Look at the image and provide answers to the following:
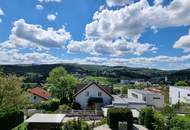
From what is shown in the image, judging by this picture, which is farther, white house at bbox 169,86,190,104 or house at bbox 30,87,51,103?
house at bbox 30,87,51,103

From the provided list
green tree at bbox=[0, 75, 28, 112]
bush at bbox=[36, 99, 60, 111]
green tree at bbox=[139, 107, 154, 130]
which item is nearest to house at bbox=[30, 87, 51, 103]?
bush at bbox=[36, 99, 60, 111]

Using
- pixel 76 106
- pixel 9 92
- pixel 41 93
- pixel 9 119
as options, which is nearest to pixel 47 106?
pixel 76 106

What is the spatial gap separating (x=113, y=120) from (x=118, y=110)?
147cm

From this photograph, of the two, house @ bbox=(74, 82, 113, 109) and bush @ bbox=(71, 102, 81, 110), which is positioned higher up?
house @ bbox=(74, 82, 113, 109)

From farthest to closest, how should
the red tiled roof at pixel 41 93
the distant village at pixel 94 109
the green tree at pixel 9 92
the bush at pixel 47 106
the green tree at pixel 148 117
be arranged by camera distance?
the red tiled roof at pixel 41 93, the bush at pixel 47 106, the green tree at pixel 9 92, the green tree at pixel 148 117, the distant village at pixel 94 109

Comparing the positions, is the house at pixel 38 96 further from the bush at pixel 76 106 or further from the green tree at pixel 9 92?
the green tree at pixel 9 92

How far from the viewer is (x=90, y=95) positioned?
60.0 m

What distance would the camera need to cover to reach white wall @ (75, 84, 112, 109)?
5969 cm

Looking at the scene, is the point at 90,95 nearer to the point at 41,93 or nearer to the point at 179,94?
the point at 179,94

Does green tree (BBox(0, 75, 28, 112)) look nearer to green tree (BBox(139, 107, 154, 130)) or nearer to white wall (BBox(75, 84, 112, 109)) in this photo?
green tree (BBox(139, 107, 154, 130))

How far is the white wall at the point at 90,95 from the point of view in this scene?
5969cm

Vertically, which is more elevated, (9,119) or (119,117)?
(9,119)

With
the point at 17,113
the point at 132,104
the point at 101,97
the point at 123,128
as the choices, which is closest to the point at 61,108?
the point at 101,97

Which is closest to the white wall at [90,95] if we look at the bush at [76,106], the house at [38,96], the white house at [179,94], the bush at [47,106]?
the bush at [76,106]
